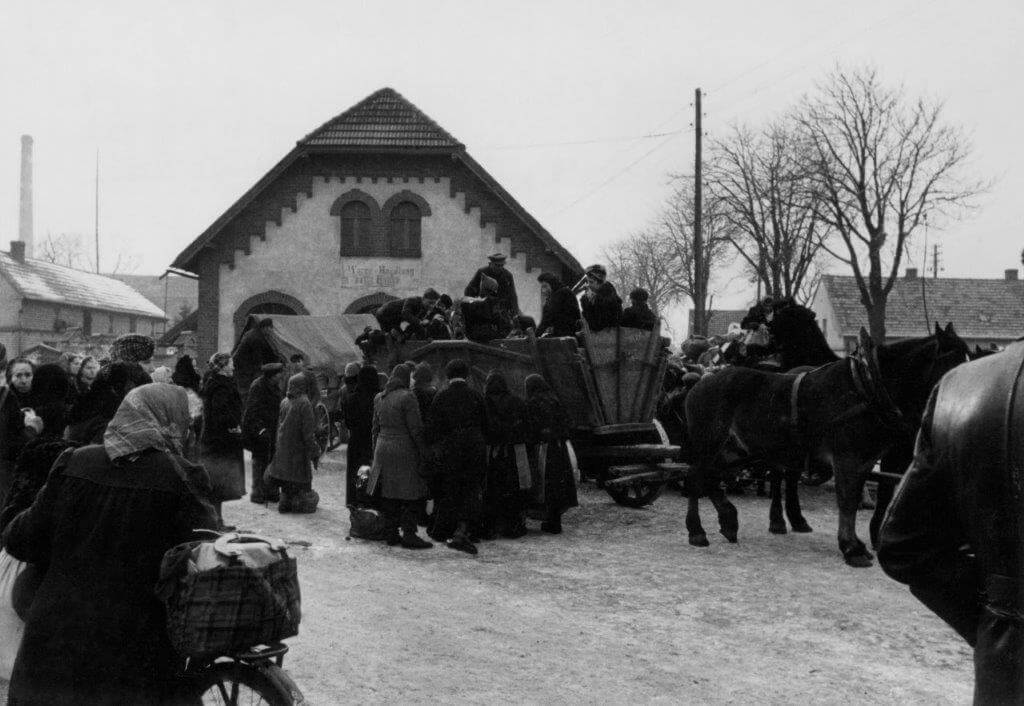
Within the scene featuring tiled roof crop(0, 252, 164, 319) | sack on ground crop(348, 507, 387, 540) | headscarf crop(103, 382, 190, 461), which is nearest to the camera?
headscarf crop(103, 382, 190, 461)

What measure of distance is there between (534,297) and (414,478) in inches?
675

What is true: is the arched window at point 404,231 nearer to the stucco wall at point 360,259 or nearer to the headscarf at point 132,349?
the stucco wall at point 360,259

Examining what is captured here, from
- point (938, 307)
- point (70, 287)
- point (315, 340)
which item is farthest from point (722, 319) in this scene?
point (315, 340)

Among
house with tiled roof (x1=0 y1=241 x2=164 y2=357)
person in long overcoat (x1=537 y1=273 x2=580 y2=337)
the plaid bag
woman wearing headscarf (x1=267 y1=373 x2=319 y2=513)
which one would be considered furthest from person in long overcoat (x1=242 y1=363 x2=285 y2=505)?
house with tiled roof (x1=0 y1=241 x2=164 y2=357)

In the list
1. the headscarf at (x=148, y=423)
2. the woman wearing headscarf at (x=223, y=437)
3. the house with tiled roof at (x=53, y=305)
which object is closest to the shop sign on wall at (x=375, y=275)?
the woman wearing headscarf at (x=223, y=437)

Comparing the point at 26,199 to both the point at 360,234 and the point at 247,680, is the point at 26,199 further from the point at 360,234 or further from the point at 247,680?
the point at 247,680

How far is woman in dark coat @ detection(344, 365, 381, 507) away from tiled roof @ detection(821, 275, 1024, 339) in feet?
171

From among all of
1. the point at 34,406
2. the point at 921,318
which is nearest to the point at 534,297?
the point at 34,406

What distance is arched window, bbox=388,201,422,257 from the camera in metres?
27.3

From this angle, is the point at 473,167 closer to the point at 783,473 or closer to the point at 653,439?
the point at 653,439

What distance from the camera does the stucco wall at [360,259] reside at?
26.9 meters

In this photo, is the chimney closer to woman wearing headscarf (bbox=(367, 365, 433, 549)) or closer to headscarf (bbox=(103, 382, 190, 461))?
woman wearing headscarf (bbox=(367, 365, 433, 549))

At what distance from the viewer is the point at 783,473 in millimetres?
10594

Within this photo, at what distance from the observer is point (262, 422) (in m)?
12.9
